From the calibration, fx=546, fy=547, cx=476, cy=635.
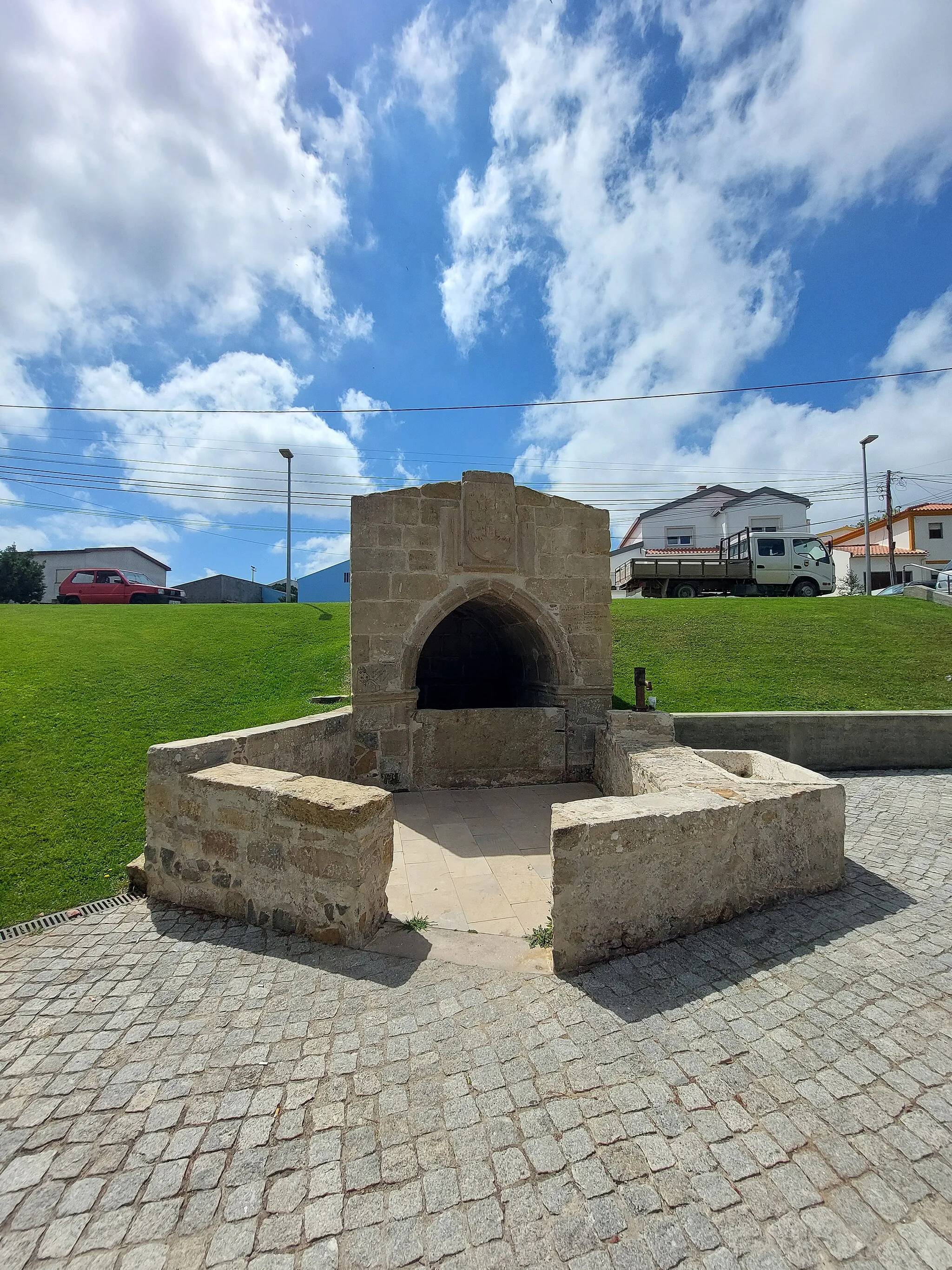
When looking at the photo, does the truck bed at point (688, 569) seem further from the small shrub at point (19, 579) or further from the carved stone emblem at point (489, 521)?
the small shrub at point (19, 579)

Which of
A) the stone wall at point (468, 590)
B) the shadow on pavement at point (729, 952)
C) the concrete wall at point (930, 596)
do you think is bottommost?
the shadow on pavement at point (729, 952)

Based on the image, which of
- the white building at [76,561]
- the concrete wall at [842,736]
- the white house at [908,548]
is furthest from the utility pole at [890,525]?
the white building at [76,561]

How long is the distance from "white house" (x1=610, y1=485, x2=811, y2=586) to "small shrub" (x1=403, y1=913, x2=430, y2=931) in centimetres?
3205

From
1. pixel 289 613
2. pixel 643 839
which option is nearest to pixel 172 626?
→ pixel 289 613

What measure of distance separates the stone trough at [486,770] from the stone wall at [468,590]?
1.0 inches

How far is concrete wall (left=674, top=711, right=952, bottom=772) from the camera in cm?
761

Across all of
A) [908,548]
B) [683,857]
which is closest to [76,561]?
[683,857]

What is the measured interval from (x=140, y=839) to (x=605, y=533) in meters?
6.52

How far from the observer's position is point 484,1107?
233 cm

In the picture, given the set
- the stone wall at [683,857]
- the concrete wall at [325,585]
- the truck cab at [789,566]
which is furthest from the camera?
the concrete wall at [325,585]

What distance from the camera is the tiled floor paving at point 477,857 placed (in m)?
4.19

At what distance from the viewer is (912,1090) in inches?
89.4

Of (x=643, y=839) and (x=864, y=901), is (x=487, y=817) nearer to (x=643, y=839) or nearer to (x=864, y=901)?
(x=643, y=839)

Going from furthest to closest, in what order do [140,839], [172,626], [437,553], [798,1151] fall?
1. [172,626]
2. [437,553]
3. [140,839]
4. [798,1151]
